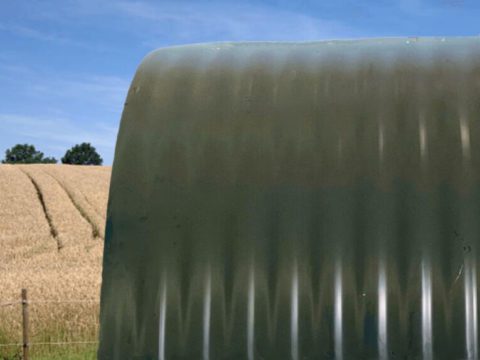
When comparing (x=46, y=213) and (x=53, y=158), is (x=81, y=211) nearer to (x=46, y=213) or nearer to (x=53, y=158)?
(x=46, y=213)

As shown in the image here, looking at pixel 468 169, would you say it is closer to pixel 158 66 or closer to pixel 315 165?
pixel 315 165

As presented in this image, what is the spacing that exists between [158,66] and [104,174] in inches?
2324

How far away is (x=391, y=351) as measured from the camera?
5.27 m

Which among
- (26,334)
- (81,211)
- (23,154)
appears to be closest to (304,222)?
(26,334)

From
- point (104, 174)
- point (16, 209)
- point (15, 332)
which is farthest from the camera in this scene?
point (104, 174)

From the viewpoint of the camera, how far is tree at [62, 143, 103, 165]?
148250mm

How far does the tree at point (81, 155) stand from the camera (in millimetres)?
148250

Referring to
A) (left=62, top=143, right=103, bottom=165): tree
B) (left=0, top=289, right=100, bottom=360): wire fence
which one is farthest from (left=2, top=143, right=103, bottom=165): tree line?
(left=0, top=289, right=100, bottom=360): wire fence

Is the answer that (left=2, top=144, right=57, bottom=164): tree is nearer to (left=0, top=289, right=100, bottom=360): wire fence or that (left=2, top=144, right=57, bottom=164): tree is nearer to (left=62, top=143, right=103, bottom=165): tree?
(left=62, top=143, right=103, bottom=165): tree

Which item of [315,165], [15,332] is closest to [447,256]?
[315,165]

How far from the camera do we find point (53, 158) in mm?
148250

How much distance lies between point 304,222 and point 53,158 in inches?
5795

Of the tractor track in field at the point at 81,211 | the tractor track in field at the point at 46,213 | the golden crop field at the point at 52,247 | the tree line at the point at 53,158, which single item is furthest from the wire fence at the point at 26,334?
the tree line at the point at 53,158

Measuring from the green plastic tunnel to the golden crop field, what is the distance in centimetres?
976
